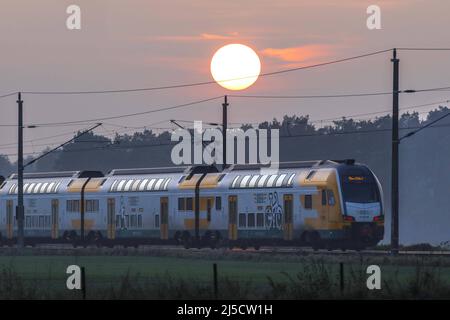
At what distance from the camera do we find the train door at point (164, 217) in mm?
71062

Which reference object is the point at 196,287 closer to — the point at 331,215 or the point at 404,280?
the point at 404,280

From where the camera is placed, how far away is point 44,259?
6206 centimetres

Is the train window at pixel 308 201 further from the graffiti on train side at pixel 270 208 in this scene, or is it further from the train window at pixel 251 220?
the train window at pixel 251 220

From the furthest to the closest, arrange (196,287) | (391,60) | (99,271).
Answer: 1. (391,60)
2. (99,271)
3. (196,287)

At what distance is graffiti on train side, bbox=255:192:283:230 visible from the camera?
63.6m

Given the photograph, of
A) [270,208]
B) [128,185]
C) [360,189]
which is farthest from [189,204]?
[360,189]

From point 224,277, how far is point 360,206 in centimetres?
2146

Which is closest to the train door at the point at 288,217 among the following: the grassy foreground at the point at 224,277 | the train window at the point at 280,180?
the train window at the point at 280,180

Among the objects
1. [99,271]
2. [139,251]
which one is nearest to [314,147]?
[139,251]

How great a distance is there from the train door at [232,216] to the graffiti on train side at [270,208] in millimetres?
1718

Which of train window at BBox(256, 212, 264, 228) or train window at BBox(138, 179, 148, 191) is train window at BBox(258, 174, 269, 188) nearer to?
train window at BBox(256, 212, 264, 228)

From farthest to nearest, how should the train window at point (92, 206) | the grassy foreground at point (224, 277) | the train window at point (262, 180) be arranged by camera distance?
the train window at point (92, 206) → the train window at point (262, 180) → the grassy foreground at point (224, 277)

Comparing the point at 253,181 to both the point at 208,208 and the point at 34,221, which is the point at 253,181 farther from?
the point at 34,221

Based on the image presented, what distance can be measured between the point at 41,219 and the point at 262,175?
20423mm
